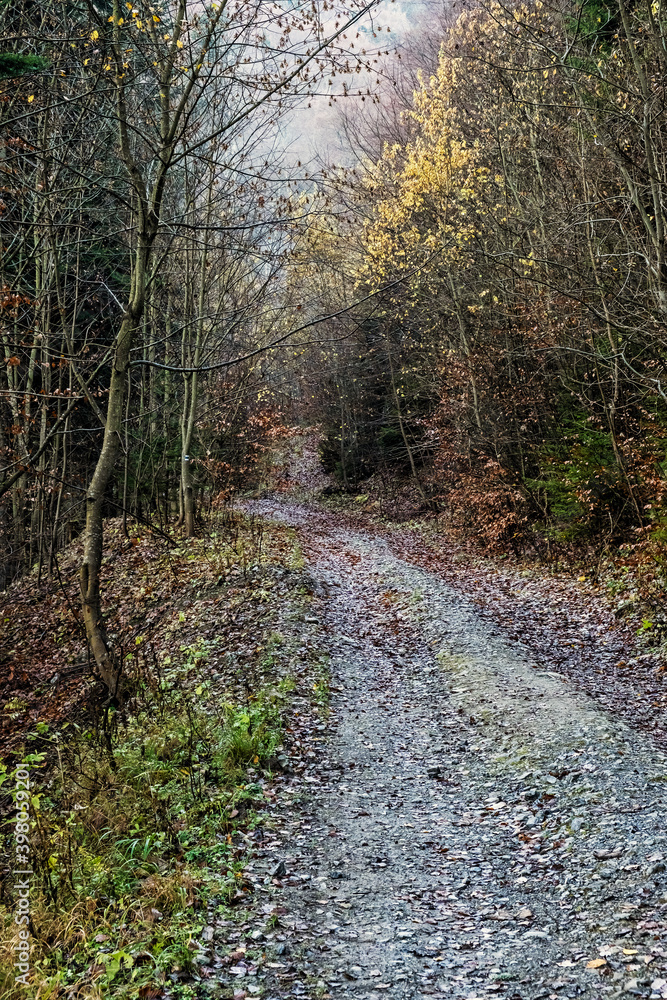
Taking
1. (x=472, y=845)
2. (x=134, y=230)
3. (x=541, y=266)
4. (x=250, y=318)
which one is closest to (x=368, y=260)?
(x=541, y=266)

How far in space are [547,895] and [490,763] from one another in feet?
7.27

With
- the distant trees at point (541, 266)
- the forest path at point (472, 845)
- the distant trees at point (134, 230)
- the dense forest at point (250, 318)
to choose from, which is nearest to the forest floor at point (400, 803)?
the forest path at point (472, 845)

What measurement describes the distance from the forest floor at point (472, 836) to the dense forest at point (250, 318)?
0.69 metres

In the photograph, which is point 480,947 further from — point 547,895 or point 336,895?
point 336,895

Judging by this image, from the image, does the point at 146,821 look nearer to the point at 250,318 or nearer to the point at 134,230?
the point at 250,318

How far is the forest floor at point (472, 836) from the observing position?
13.2 ft

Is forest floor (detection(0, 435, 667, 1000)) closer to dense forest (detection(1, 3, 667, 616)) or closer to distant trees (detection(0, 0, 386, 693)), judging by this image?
distant trees (detection(0, 0, 386, 693))

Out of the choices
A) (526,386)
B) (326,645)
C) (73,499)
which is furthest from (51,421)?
(526,386)

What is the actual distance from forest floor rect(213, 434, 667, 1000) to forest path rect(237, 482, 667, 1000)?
16 mm

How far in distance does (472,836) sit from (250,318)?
26.8 feet

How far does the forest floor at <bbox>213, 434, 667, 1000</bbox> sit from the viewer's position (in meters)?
4.02

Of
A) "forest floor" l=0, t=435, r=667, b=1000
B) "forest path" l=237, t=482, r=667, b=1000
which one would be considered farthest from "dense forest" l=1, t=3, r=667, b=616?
"forest path" l=237, t=482, r=667, b=1000

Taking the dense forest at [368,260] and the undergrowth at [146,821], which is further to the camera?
the dense forest at [368,260]

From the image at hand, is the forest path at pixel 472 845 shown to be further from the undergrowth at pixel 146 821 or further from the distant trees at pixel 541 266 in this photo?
the distant trees at pixel 541 266
